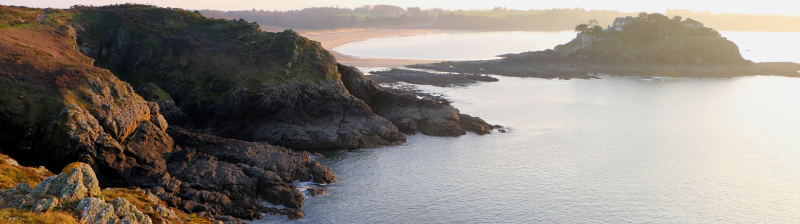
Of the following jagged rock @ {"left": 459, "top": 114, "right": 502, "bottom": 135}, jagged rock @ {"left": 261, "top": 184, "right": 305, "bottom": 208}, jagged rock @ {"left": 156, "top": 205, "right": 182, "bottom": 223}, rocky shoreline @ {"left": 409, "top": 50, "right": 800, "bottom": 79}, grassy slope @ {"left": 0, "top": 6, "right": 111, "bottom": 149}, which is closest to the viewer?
jagged rock @ {"left": 156, "top": 205, "right": 182, "bottom": 223}

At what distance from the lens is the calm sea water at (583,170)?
88.0 feet

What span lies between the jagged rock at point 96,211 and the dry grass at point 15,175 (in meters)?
3.17

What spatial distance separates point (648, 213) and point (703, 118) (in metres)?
34.8

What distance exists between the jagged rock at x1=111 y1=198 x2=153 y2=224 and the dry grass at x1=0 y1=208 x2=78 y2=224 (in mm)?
2043


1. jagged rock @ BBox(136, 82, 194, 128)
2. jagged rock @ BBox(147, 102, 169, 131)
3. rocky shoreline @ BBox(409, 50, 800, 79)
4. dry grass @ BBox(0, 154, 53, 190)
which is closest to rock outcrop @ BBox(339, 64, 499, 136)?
jagged rock @ BBox(136, 82, 194, 128)

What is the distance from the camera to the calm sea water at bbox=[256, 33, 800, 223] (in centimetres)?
2681

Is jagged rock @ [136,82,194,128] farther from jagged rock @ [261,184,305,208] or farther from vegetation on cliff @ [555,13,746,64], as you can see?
vegetation on cliff @ [555,13,746,64]

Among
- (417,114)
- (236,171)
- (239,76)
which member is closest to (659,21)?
(417,114)

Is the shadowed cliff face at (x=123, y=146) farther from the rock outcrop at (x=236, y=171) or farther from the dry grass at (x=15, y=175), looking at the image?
the dry grass at (x=15, y=175)

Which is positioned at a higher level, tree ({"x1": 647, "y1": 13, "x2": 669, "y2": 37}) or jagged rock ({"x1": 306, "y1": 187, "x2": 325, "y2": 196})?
tree ({"x1": 647, "y1": 13, "x2": 669, "y2": 37})

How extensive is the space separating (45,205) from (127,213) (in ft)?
9.10

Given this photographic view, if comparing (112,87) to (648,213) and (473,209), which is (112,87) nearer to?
(473,209)

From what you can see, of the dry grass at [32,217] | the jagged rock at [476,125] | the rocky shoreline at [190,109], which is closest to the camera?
the dry grass at [32,217]

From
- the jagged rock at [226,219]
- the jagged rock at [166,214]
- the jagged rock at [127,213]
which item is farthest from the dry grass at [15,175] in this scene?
the jagged rock at [226,219]
